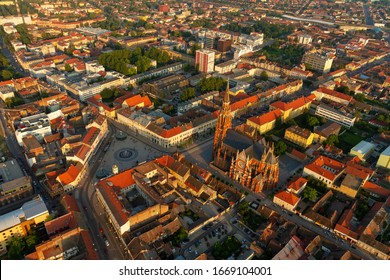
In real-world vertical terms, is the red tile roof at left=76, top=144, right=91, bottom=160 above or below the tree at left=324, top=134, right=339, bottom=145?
above

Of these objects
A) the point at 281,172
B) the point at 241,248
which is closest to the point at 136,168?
the point at 241,248

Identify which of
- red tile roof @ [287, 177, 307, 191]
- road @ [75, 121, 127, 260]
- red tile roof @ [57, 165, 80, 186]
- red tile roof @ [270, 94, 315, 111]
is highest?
red tile roof @ [270, 94, 315, 111]

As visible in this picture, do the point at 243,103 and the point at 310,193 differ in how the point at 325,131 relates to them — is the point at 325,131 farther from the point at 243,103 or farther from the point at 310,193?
the point at 310,193

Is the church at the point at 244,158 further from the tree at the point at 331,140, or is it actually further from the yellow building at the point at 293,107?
the yellow building at the point at 293,107

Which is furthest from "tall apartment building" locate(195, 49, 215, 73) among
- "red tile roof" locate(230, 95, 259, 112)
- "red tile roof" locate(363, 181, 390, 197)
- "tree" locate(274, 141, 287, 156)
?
"red tile roof" locate(363, 181, 390, 197)

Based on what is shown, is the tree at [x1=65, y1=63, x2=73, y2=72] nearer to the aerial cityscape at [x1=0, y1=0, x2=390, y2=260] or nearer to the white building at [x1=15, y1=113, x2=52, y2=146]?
the aerial cityscape at [x1=0, y1=0, x2=390, y2=260]

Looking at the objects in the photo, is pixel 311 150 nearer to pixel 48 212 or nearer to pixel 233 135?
pixel 233 135

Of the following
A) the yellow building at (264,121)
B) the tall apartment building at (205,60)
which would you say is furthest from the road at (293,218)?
the tall apartment building at (205,60)
